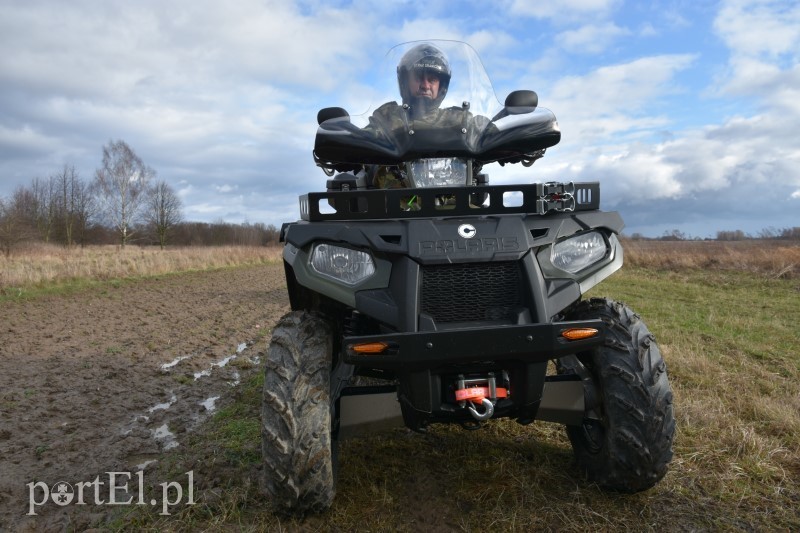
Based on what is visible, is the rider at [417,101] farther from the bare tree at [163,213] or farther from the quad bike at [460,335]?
the bare tree at [163,213]

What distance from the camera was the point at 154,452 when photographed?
12.7 feet

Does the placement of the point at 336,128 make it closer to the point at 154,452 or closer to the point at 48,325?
the point at 154,452

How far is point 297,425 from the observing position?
8.13 feet

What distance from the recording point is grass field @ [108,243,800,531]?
2.72 m

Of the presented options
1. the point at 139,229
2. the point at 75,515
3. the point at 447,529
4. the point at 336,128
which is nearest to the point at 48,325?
the point at 75,515

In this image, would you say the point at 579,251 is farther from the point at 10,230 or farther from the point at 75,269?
the point at 10,230

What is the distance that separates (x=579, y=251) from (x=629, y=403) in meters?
0.77

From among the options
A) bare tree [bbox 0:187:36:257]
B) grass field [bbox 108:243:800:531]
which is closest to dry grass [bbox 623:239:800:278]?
grass field [bbox 108:243:800:531]

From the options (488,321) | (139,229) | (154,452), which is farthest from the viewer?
(139,229)

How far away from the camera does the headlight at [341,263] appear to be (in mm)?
2635

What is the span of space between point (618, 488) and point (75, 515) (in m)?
2.86

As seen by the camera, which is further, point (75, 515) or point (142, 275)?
point (142, 275)

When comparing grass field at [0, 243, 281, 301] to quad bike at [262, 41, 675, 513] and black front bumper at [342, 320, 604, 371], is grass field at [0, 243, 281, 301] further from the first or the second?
black front bumper at [342, 320, 604, 371]

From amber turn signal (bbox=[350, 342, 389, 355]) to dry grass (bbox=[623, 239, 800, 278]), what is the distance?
18.4 m
